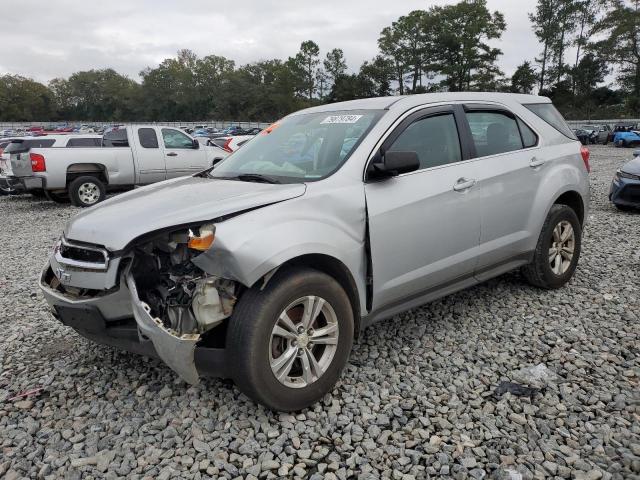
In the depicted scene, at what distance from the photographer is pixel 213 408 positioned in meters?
2.96

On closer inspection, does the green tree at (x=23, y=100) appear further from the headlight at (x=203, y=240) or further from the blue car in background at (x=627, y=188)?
the headlight at (x=203, y=240)

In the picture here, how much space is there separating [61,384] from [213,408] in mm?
1145

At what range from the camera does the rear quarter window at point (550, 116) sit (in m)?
4.54

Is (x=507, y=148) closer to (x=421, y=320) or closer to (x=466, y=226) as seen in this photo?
(x=466, y=226)

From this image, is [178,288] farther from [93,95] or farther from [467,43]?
[93,95]

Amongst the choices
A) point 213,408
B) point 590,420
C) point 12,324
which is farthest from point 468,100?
point 12,324

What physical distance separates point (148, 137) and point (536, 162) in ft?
Answer: 32.9

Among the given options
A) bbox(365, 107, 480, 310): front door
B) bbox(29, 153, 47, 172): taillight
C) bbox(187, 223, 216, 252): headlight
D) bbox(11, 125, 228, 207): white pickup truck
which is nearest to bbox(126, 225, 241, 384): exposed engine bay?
bbox(187, 223, 216, 252): headlight

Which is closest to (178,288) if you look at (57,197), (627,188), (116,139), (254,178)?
(254,178)

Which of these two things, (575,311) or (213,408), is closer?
(213,408)

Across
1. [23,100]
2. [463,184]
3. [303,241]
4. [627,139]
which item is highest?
[23,100]

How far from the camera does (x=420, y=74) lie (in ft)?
240

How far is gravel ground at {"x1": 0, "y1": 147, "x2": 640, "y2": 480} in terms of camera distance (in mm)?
2475

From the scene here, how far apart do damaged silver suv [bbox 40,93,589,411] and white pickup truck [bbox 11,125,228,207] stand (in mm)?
Result: 7648
